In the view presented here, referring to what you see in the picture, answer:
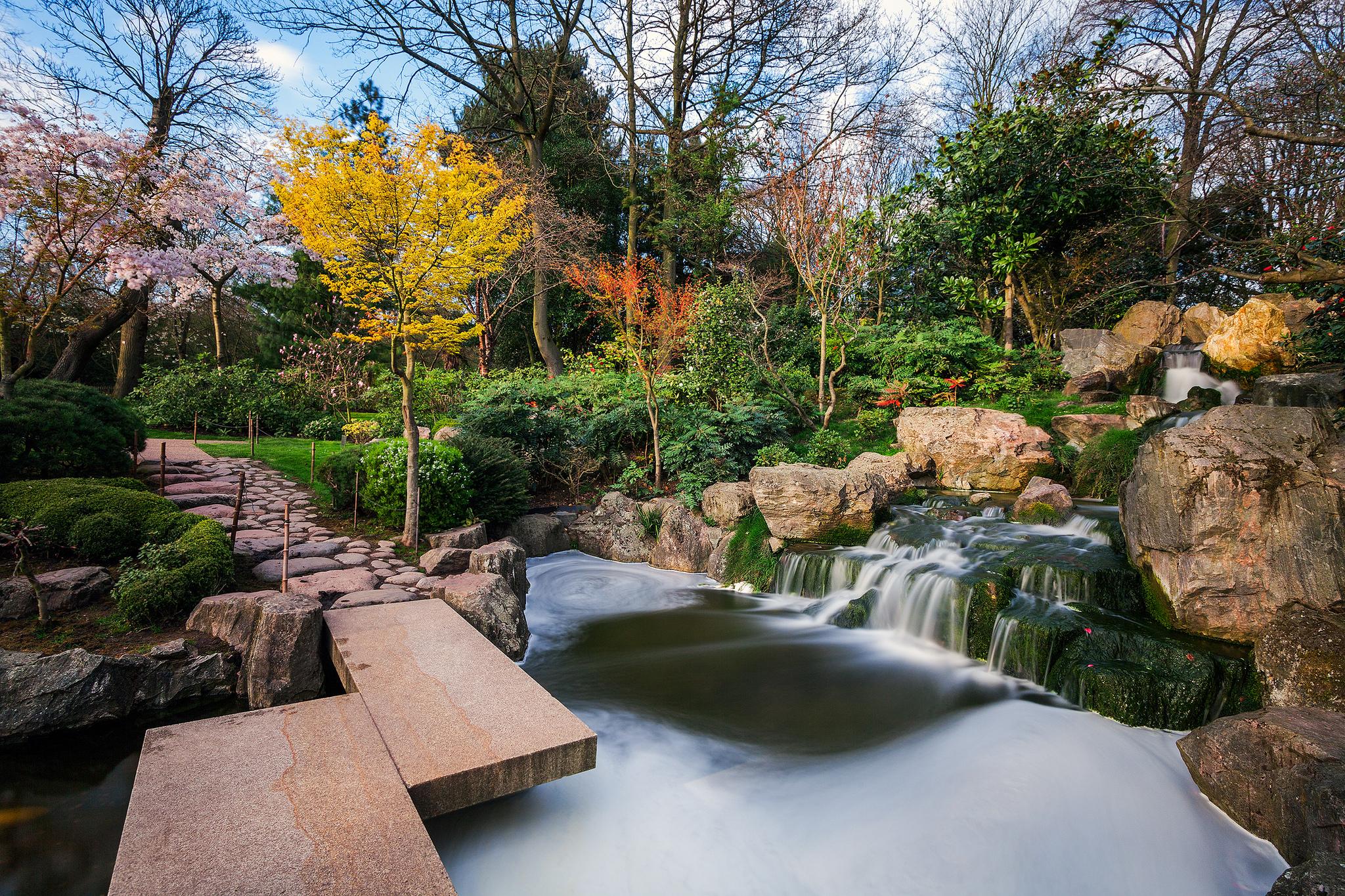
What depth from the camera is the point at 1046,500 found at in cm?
655

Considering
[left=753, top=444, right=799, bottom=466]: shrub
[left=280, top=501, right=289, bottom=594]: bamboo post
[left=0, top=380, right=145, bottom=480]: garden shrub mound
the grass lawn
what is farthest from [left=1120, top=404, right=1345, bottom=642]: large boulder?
[left=0, top=380, right=145, bottom=480]: garden shrub mound

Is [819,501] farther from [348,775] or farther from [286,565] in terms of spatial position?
[348,775]

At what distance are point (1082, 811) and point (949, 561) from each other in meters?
2.70

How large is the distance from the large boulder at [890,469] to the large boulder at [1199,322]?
5812mm

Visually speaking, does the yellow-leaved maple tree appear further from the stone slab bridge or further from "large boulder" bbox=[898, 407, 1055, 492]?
"large boulder" bbox=[898, 407, 1055, 492]

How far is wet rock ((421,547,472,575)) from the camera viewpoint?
580 centimetres

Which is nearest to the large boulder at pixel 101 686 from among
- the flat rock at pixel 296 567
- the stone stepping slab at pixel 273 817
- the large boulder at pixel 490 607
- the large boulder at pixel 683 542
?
the stone stepping slab at pixel 273 817

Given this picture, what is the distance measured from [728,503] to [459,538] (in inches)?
131

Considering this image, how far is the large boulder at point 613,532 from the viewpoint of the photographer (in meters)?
8.37

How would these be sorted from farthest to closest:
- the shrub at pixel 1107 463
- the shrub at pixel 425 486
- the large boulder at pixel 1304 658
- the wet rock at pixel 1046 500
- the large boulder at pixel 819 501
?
the shrub at pixel 1107 463
the large boulder at pixel 819 501
the shrub at pixel 425 486
the wet rock at pixel 1046 500
the large boulder at pixel 1304 658

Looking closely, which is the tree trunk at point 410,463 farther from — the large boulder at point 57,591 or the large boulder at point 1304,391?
the large boulder at point 1304,391

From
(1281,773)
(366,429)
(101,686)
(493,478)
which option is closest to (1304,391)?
(1281,773)

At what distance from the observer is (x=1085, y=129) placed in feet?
33.3

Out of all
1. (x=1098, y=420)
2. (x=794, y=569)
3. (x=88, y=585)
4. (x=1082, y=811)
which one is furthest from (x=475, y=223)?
(x=1098, y=420)
